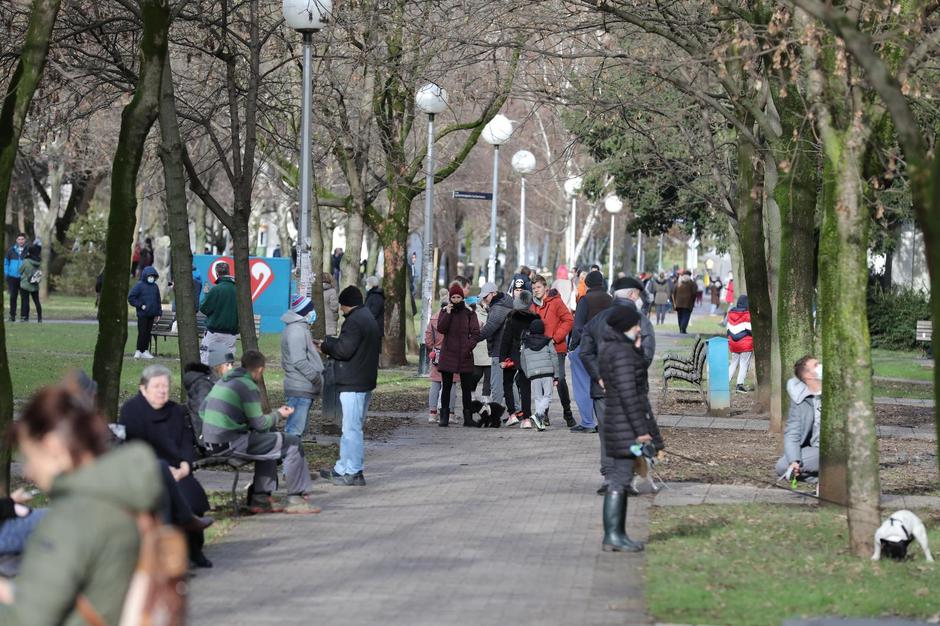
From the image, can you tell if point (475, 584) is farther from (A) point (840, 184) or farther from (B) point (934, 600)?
(A) point (840, 184)

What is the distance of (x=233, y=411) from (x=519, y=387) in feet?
26.0

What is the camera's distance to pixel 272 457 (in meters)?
11.6

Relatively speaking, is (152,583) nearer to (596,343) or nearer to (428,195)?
(596,343)

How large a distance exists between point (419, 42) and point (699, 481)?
643 centimetres

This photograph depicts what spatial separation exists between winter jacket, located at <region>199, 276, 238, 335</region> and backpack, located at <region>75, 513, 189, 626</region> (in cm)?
1496

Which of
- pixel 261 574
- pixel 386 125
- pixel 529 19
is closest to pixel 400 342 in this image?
pixel 386 125

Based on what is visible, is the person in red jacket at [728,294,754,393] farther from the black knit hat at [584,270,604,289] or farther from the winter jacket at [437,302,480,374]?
the black knit hat at [584,270,604,289]

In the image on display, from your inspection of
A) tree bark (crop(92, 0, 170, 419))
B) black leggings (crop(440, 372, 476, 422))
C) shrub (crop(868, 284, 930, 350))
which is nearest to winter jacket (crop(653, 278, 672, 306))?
shrub (crop(868, 284, 930, 350))

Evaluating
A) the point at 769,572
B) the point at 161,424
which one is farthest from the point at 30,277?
the point at 769,572

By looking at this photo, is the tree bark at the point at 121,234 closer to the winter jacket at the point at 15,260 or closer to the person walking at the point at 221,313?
the person walking at the point at 221,313

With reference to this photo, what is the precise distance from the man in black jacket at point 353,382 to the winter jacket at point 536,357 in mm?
4936

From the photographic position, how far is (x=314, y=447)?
1602cm

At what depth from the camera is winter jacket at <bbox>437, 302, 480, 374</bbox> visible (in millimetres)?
18750

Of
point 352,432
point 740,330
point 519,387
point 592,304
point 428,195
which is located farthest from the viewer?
point 740,330
